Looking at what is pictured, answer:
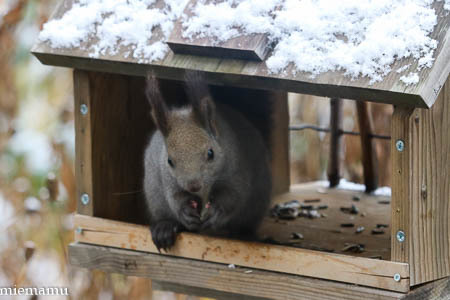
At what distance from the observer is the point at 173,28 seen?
2.41 metres

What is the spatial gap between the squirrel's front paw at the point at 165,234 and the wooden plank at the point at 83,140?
0.33 meters

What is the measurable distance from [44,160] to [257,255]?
1747 mm

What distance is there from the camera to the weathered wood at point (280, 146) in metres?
3.54

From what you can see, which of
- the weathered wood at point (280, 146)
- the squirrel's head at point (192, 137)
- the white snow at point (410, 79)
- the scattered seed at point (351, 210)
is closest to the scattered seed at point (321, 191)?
the weathered wood at point (280, 146)

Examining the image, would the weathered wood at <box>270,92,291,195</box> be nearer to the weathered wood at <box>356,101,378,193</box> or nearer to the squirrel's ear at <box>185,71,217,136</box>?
the weathered wood at <box>356,101,378,193</box>

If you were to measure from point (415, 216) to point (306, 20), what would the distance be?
623 millimetres

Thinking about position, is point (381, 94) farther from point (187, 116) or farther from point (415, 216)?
point (187, 116)

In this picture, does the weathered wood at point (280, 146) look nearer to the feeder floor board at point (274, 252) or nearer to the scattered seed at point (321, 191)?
the scattered seed at point (321, 191)

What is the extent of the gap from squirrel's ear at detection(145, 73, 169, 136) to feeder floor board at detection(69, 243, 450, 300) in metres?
0.47

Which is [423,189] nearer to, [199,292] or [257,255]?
[257,255]

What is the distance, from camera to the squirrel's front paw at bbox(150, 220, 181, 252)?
2.62 metres

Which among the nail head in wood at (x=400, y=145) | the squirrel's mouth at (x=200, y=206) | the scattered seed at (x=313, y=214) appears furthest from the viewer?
the scattered seed at (x=313, y=214)

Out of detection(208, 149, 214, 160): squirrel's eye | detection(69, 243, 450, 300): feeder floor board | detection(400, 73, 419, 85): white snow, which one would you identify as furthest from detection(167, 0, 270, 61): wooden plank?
detection(69, 243, 450, 300): feeder floor board

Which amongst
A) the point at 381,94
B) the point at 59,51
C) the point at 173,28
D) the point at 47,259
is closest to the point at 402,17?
the point at 381,94
